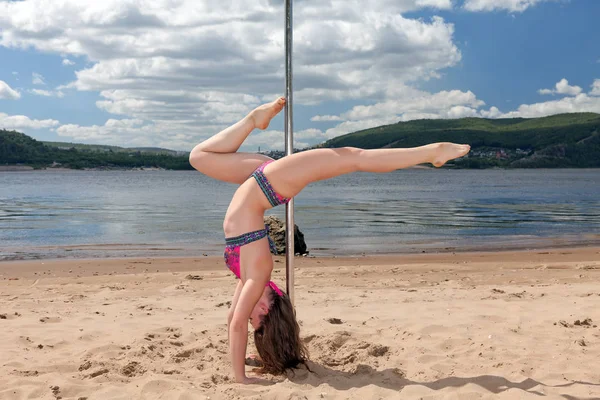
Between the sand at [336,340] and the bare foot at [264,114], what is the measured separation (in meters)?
1.98

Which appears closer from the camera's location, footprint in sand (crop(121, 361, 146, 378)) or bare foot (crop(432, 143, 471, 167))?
bare foot (crop(432, 143, 471, 167))

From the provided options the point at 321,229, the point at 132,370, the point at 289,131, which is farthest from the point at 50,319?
the point at 321,229

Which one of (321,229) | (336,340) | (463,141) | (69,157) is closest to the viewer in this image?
(336,340)

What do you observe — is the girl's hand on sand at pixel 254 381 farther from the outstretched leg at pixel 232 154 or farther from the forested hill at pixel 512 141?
the forested hill at pixel 512 141

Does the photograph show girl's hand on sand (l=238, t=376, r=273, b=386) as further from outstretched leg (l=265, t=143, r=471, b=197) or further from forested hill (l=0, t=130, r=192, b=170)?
Result: forested hill (l=0, t=130, r=192, b=170)

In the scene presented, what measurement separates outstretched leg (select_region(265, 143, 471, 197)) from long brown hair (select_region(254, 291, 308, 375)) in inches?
35.1

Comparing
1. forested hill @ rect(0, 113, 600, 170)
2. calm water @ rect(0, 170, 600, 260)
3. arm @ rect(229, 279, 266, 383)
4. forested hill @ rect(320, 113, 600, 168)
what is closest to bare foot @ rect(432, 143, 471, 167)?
arm @ rect(229, 279, 266, 383)

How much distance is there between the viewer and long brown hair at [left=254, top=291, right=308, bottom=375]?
4.71m

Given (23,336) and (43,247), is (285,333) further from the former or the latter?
(43,247)

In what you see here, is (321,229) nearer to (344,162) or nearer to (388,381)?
(388,381)

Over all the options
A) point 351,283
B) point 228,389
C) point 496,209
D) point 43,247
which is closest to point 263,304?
point 228,389

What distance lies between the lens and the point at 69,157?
136750mm

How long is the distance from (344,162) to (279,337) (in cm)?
148

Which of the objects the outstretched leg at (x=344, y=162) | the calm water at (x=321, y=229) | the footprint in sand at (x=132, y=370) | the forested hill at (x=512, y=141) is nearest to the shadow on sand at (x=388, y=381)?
the footprint in sand at (x=132, y=370)
